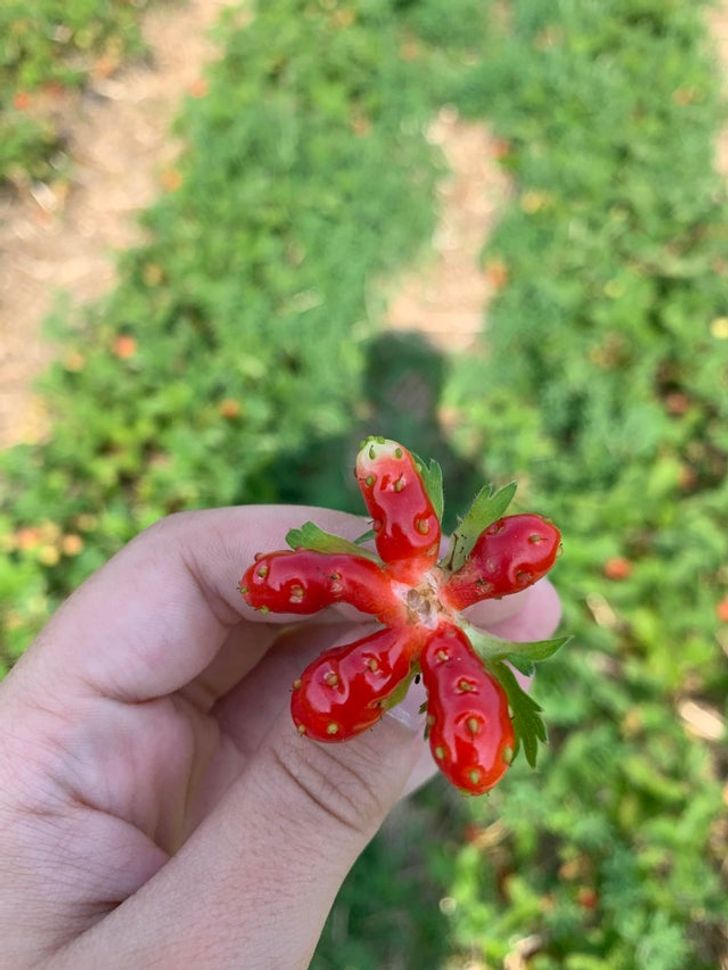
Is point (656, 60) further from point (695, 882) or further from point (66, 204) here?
point (695, 882)

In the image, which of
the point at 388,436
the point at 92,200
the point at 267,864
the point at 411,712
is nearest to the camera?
the point at 267,864

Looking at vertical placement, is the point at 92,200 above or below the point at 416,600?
below

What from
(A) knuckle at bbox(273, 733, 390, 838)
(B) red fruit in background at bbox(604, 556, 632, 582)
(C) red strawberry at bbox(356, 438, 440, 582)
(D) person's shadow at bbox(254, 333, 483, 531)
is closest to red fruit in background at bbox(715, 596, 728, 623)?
(B) red fruit in background at bbox(604, 556, 632, 582)

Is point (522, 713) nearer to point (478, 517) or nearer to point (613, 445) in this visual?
point (478, 517)

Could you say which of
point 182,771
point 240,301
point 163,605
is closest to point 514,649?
point 163,605

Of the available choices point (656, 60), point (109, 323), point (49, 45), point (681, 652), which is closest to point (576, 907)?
point (681, 652)
